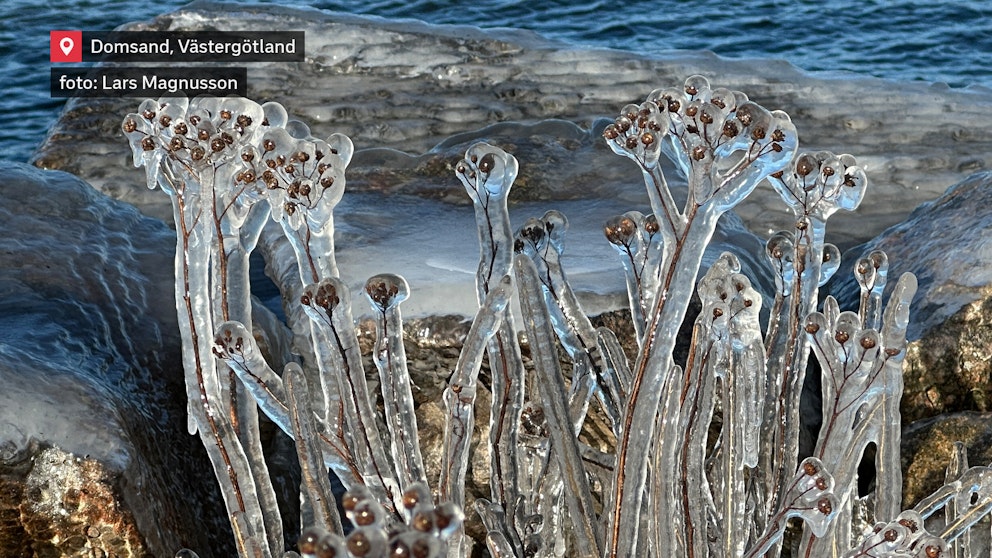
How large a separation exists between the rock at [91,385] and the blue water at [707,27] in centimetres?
342

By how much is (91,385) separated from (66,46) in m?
4.75

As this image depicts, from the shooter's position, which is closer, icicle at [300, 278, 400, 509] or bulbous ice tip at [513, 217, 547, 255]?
icicle at [300, 278, 400, 509]

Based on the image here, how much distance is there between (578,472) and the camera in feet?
4.63

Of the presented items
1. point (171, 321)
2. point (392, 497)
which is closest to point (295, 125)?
point (392, 497)

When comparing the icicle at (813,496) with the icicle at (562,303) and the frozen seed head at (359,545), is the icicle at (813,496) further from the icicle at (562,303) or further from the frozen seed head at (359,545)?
the frozen seed head at (359,545)

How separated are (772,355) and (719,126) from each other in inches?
21.7

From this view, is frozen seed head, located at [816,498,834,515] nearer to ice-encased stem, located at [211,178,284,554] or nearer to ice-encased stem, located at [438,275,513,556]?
ice-encased stem, located at [438,275,513,556]

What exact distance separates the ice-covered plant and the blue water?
4902 millimetres

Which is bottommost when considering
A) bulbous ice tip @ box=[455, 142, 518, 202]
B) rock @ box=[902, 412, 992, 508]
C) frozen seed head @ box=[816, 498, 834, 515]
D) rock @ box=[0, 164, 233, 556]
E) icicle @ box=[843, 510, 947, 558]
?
rock @ box=[902, 412, 992, 508]

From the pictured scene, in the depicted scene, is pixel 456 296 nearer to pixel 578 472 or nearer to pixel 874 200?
pixel 578 472

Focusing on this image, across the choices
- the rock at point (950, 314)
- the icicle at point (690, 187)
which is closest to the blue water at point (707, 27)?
the rock at point (950, 314)

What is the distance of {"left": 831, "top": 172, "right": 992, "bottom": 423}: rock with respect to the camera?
8.93 feet

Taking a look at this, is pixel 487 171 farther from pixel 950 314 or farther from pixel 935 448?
pixel 950 314

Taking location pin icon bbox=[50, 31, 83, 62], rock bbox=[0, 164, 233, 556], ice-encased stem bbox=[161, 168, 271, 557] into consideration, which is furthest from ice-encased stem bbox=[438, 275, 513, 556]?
location pin icon bbox=[50, 31, 83, 62]
